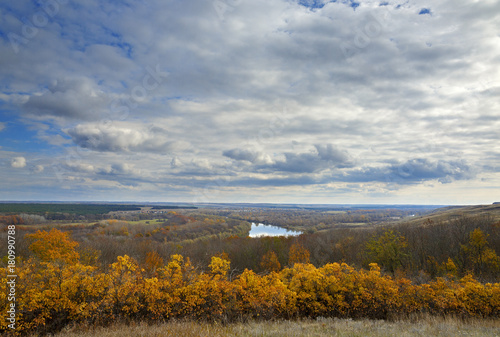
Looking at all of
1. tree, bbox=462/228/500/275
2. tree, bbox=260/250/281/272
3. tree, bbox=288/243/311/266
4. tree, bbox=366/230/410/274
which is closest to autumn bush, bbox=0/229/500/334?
tree, bbox=366/230/410/274

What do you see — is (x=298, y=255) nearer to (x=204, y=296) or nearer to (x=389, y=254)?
(x=389, y=254)

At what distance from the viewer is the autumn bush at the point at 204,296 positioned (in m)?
15.2

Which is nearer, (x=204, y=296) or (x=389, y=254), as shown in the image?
(x=204, y=296)

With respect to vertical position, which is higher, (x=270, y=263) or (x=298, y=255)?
(x=298, y=255)

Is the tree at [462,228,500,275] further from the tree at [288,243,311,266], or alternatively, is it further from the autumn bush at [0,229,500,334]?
the autumn bush at [0,229,500,334]

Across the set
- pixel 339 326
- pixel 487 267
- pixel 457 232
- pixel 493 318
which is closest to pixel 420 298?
pixel 493 318

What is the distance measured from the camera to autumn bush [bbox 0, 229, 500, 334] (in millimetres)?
15180

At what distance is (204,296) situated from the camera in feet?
58.4

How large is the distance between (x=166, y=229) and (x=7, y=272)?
12072 cm

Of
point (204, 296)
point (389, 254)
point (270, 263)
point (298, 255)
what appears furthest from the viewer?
point (298, 255)

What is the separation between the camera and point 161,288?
1786 cm

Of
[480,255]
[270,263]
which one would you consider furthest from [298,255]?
[480,255]

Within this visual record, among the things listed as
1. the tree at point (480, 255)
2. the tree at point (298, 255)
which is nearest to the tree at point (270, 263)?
the tree at point (298, 255)

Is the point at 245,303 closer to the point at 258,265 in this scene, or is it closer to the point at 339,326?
the point at 339,326
